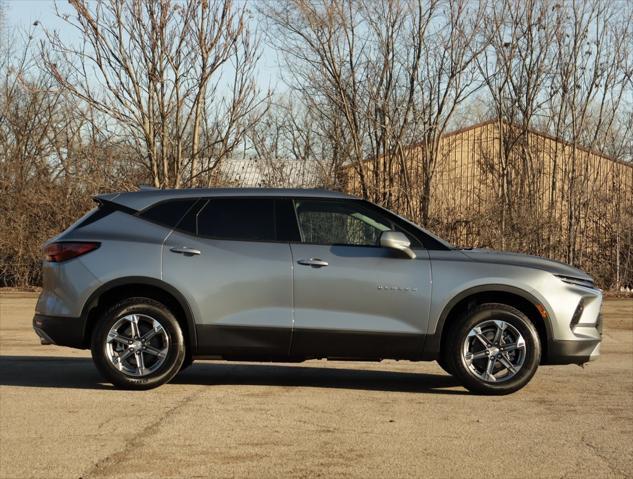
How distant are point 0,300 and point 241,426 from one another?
12.3 meters

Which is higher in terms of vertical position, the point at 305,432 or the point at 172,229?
the point at 172,229

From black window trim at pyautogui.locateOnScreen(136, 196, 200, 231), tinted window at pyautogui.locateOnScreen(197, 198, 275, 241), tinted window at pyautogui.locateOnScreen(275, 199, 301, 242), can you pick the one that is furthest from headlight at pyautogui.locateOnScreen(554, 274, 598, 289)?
black window trim at pyautogui.locateOnScreen(136, 196, 200, 231)

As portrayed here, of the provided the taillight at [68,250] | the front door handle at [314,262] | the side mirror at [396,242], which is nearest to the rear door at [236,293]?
the front door handle at [314,262]

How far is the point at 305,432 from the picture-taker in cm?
692

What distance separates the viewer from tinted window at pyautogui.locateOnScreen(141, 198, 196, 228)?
29.0 ft

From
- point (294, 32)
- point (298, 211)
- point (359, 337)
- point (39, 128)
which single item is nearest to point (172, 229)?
point (298, 211)

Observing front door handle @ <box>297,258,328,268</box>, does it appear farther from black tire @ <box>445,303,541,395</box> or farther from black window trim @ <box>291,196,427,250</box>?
→ black tire @ <box>445,303,541,395</box>

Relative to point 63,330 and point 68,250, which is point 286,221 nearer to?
point 68,250

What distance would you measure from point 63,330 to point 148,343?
2.50 feet

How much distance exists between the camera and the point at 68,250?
8711 mm

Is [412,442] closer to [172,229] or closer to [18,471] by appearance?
[18,471]

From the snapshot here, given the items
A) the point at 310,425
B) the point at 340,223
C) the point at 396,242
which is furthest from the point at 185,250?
the point at 310,425

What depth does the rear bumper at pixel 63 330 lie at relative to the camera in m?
8.59

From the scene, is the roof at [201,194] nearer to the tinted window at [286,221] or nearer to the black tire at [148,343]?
the tinted window at [286,221]
